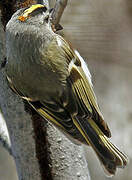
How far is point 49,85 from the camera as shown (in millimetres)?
1535

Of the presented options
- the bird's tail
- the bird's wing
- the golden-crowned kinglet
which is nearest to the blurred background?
the bird's wing

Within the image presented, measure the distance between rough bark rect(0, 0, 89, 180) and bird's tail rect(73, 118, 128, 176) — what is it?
7cm

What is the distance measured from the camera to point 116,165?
1.50 m

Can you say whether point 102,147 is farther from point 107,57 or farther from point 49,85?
point 107,57

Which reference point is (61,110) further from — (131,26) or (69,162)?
(131,26)

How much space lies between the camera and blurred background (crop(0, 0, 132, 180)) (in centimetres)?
222

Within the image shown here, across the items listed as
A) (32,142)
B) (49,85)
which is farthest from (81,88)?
(32,142)

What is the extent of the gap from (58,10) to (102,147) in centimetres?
47

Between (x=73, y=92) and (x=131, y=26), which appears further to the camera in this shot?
(x=131, y=26)

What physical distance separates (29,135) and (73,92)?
0.22 m

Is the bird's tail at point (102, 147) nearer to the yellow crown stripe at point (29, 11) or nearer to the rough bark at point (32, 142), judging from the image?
the rough bark at point (32, 142)

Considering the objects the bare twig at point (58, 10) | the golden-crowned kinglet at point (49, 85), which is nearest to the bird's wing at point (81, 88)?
the golden-crowned kinglet at point (49, 85)

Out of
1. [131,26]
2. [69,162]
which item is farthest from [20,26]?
[131,26]

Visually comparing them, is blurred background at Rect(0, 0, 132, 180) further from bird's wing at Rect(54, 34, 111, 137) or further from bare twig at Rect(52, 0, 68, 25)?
bare twig at Rect(52, 0, 68, 25)
